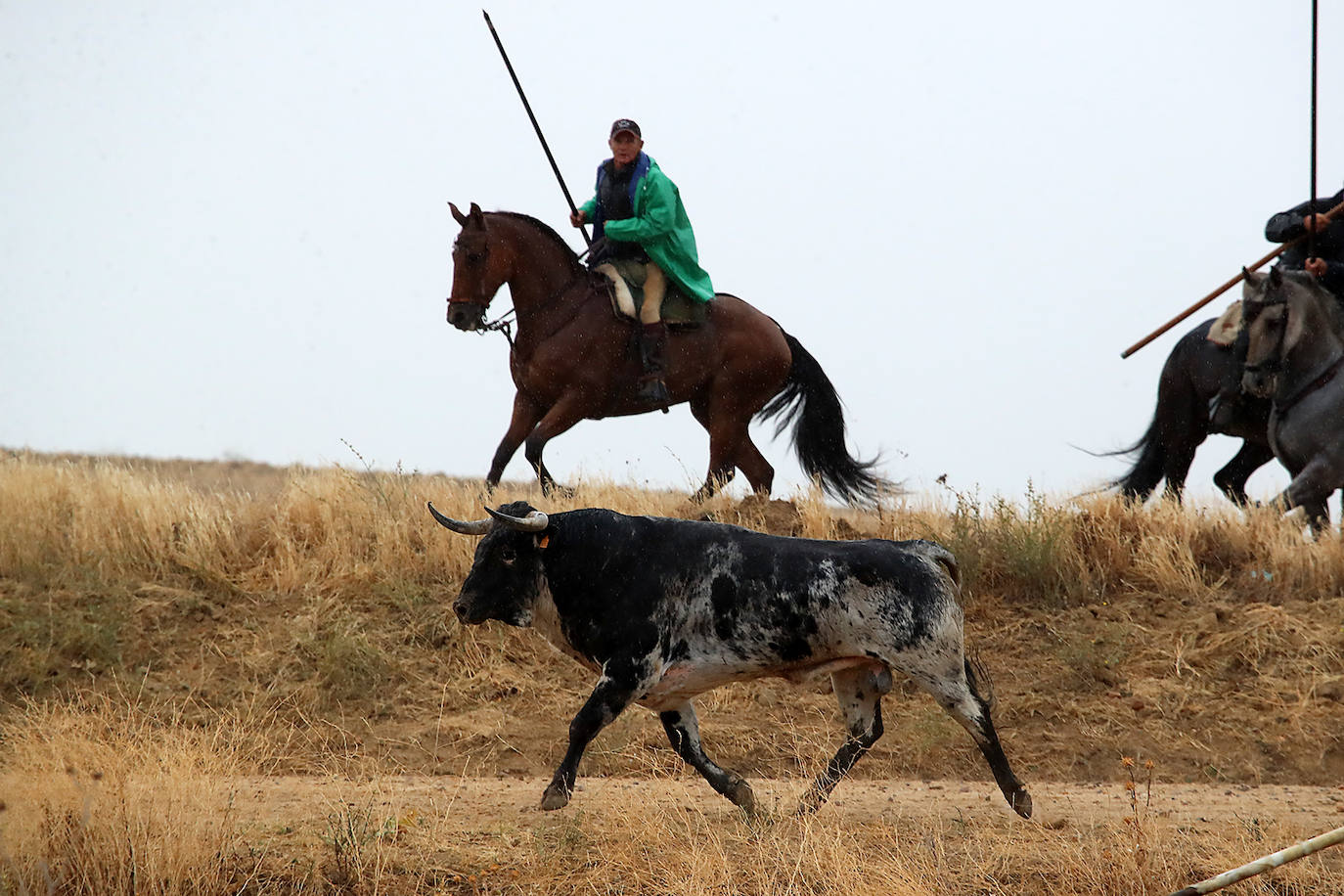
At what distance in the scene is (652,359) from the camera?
1257cm

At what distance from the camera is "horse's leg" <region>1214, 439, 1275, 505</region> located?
14.9 metres

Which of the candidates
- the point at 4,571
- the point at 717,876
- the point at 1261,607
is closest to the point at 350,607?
the point at 4,571

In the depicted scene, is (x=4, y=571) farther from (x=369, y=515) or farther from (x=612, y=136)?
(x=612, y=136)

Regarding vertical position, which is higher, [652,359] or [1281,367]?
[1281,367]

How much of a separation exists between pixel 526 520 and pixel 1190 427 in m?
9.80

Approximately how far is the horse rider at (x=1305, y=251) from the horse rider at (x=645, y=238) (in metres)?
5.04

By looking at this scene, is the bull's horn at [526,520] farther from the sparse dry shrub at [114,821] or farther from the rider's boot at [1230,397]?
the rider's boot at [1230,397]

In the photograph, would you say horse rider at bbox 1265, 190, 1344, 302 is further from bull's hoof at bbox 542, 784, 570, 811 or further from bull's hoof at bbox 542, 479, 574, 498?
bull's hoof at bbox 542, 784, 570, 811

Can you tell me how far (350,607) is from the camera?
35.0ft

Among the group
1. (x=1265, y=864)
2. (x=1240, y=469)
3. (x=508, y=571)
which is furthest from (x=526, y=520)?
(x=1240, y=469)

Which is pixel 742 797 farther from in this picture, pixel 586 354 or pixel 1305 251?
pixel 1305 251

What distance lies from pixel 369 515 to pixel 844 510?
4642 mm

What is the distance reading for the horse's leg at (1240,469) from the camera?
14.9 meters

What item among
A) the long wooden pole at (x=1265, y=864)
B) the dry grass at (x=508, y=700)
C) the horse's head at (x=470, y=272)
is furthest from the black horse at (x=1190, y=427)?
the long wooden pole at (x=1265, y=864)
